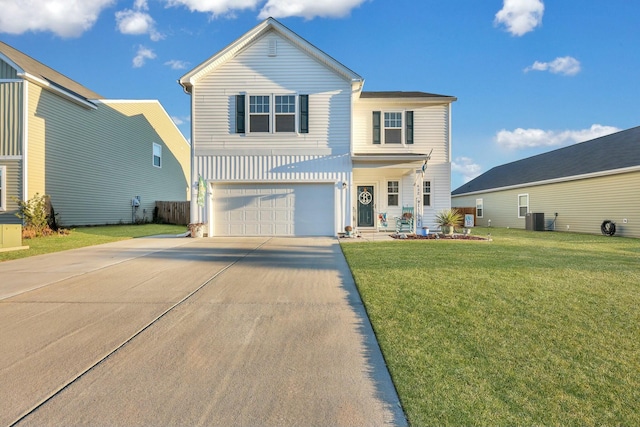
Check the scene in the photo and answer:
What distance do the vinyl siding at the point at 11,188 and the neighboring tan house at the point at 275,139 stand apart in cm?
708

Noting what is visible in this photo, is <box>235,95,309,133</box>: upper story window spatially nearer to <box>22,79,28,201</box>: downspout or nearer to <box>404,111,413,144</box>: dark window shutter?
<box>404,111,413,144</box>: dark window shutter

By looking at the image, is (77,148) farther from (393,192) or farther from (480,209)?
(480,209)

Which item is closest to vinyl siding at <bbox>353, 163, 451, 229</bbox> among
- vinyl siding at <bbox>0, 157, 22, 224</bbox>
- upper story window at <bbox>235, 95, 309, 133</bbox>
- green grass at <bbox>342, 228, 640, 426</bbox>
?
upper story window at <bbox>235, 95, 309, 133</bbox>

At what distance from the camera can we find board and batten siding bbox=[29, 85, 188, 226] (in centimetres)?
1404

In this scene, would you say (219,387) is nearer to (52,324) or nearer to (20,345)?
(20,345)

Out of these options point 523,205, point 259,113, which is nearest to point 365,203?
point 259,113

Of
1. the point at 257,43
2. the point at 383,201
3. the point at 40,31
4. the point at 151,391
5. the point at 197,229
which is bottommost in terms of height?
the point at 151,391

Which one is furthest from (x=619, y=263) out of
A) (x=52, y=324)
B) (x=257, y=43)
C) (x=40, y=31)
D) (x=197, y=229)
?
(x=40, y=31)

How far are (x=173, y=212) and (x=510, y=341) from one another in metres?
22.3

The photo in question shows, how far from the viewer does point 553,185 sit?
18047mm

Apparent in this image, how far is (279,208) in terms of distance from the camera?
42.7 feet

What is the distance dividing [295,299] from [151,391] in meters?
2.36

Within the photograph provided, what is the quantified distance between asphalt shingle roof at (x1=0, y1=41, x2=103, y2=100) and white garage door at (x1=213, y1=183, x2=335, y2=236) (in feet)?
30.8

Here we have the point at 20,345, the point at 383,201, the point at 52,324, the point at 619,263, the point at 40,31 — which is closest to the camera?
the point at 20,345
